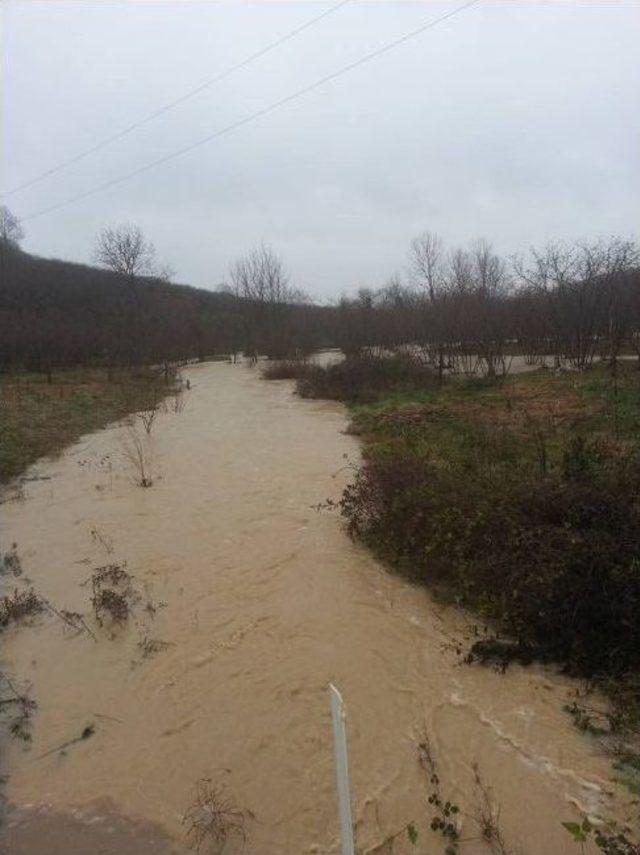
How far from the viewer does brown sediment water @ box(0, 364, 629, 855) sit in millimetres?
3330

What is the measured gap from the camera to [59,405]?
1753 cm

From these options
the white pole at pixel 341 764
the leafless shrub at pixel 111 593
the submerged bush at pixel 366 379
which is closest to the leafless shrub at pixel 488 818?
the white pole at pixel 341 764

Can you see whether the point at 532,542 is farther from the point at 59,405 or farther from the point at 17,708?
the point at 59,405

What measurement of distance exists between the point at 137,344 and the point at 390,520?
2757 centimetres

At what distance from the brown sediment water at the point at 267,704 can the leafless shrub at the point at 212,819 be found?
6cm

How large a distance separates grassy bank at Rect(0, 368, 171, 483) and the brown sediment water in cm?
469

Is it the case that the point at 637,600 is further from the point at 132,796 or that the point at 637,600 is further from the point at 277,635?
the point at 132,796

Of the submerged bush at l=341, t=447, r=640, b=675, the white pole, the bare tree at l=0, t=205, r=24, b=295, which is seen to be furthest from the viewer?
the bare tree at l=0, t=205, r=24, b=295

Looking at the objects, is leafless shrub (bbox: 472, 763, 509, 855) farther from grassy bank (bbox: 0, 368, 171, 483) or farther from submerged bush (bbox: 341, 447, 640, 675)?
grassy bank (bbox: 0, 368, 171, 483)

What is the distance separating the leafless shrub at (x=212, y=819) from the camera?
3.21 meters

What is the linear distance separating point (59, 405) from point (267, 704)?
51.0 feet

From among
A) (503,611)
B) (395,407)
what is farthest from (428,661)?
(395,407)

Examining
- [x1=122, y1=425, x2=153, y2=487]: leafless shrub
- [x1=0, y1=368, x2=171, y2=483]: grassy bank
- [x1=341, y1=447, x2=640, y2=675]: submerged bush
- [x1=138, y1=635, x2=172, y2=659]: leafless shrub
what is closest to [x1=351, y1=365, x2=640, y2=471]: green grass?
[x1=341, y1=447, x2=640, y2=675]: submerged bush

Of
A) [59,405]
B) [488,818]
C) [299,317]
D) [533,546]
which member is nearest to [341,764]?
[488,818]
